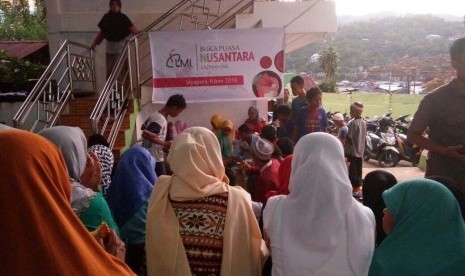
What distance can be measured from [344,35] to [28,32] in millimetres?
51125

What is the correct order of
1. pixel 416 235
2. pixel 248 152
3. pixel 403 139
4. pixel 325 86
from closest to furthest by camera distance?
pixel 416 235 → pixel 248 152 → pixel 403 139 → pixel 325 86

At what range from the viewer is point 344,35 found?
63594 millimetres

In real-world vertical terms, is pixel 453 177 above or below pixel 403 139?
above

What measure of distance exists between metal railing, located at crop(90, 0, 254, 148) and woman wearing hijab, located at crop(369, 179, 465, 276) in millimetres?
5164

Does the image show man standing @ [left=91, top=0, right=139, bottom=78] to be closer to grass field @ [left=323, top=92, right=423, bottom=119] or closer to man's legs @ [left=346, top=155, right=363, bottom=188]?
man's legs @ [left=346, top=155, right=363, bottom=188]

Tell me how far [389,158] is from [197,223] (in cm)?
984

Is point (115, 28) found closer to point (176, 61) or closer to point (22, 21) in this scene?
point (176, 61)

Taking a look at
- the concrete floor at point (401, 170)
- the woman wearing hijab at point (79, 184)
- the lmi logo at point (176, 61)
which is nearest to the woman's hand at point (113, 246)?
the woman wearing hijab at point (79, 184)

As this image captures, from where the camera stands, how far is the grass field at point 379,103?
1492 cm

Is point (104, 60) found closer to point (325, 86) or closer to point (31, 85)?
point (31, 85)

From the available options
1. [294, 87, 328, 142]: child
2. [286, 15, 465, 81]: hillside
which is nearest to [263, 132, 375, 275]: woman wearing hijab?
[294, 87, 328, 142]: child

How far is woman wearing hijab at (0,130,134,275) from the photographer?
1389 mm

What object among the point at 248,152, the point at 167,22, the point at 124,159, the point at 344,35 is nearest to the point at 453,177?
the point at 124,159

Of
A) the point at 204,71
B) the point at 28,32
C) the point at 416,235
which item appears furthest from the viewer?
the point at 28,32
